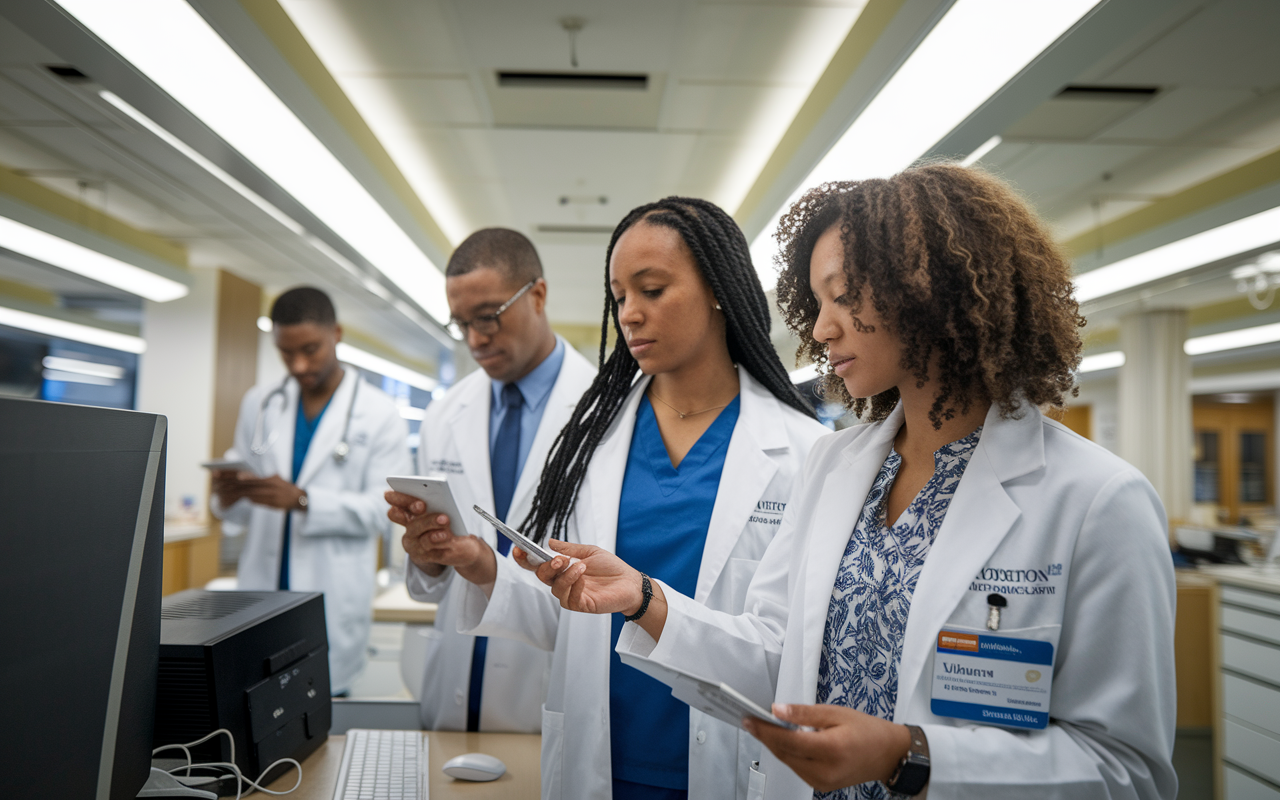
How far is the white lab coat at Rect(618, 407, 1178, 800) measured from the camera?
86 centimetres

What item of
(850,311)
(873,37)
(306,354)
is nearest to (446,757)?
(850,311)

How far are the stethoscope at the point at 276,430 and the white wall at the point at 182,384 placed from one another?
4529mm

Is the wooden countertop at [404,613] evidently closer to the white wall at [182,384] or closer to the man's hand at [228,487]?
the man's hand at [228,487]

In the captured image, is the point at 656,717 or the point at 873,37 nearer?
the point at 656,717

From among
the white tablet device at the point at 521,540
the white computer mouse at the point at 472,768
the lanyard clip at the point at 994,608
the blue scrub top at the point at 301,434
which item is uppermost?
the blue scrub top at the point at 301,434

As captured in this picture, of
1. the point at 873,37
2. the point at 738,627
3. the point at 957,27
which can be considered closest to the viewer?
the point at 738,627

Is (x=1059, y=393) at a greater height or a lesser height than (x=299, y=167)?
lesser

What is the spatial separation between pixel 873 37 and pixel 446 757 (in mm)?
3323

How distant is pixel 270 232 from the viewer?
5996 millimetres

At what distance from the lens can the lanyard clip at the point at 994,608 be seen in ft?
3.06

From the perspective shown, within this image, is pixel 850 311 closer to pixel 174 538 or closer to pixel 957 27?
pixel 957 27

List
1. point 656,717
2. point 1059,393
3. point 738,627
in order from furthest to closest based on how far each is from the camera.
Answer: point 656,717
point 738,627
point 1059,393

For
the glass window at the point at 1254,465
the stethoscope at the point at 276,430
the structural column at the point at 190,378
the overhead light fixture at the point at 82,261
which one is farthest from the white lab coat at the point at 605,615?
the glass window at the point at 1254,465

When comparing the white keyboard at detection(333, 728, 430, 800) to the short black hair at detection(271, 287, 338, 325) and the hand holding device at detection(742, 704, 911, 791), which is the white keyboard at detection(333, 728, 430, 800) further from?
the short black hair at detection(271, 287, 338, 325)
